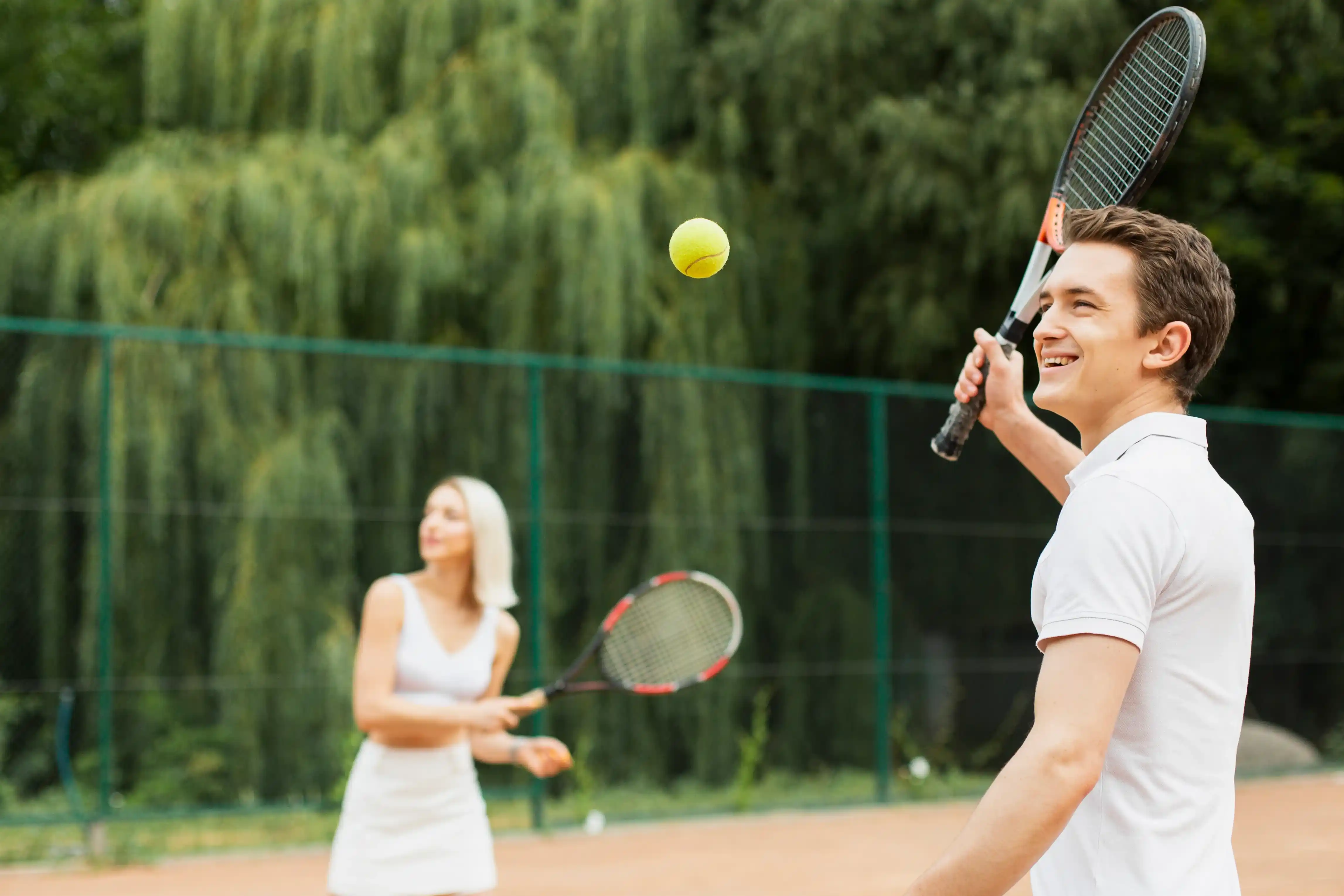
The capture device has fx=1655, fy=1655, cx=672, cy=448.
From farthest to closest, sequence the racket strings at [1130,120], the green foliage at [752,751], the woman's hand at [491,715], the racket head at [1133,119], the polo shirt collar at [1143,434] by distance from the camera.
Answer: the green foliage at [752,751] → the woman's hand at [491,715] → the racket strings at [1130,120] → the racket head at [1133,119] → the polo shirt collar at [1143,434]

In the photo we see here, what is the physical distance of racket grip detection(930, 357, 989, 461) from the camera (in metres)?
2.53

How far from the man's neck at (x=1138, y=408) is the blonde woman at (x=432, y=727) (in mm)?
2187

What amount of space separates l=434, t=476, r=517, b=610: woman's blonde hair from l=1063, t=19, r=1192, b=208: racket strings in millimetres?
1682

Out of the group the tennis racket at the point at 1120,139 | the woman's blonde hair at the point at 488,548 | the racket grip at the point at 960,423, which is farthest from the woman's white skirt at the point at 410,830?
the racket grip at the point at 960,423

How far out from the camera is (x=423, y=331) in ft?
32.4

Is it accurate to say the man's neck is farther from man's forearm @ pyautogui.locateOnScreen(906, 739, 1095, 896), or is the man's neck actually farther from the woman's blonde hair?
the woman's blonde hair

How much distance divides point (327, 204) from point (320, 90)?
949mm

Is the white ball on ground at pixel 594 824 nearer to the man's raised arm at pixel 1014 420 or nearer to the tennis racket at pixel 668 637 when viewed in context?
the tennis racket at pixel 668 637

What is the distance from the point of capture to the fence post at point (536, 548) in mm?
8445

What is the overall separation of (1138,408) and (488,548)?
260 centimetres

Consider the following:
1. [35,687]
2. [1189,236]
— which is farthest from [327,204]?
[1189,236]

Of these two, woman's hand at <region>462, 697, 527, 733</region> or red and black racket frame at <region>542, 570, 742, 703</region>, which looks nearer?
woman's hand at <region>462, 697, 527, 733</region>

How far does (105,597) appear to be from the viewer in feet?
24.6

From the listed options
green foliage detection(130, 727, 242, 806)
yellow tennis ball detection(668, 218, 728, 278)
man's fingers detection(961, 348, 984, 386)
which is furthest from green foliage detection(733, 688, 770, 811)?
man's fingers detection(961, 348, 984, 386)
